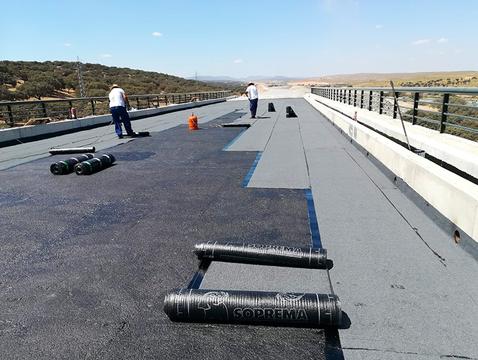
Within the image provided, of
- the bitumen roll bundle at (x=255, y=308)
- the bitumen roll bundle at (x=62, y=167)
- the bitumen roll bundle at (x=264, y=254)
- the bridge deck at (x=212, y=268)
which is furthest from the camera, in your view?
the bitumen roll bundle at (x=62, y=167)

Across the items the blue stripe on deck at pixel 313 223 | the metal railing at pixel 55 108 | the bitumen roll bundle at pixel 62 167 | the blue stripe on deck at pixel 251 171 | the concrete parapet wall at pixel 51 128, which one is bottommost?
the blue stripe on deck at pixel 313 223

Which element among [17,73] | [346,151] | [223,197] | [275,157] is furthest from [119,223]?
[17,73]

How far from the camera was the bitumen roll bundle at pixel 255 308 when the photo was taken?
9.24ft

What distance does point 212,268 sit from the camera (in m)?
3.79

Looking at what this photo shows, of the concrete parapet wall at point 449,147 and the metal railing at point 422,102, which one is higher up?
the metal railing at point 422,102

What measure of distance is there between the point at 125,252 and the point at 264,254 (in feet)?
5.56

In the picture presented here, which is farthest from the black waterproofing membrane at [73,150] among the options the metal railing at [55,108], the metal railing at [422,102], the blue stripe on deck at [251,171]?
the metal railing at [422,102]

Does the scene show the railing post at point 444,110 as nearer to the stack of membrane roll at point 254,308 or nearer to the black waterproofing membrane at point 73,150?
the stack of membrane roll at point 254,308

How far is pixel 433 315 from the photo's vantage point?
2.93 m

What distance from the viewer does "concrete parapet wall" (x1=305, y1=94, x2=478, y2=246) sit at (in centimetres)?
404

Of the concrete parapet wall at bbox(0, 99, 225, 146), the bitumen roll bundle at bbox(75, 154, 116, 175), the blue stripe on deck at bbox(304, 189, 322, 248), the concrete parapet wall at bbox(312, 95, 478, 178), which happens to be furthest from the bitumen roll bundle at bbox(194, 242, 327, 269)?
the concrete parapet wall at bbox(0, 99, 225, 146)

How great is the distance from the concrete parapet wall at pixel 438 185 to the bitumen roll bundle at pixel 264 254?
5.72 feet

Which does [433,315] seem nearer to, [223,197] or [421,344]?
[421,344]

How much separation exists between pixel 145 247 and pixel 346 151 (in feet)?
23.8
